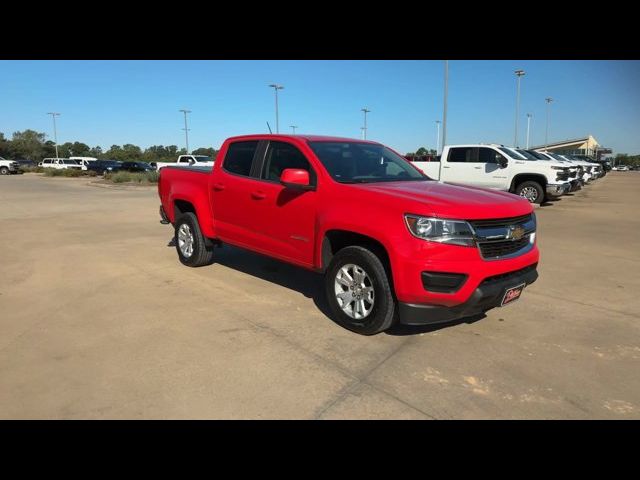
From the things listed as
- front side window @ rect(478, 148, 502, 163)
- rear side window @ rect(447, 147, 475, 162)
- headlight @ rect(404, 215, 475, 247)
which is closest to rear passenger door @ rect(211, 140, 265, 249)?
headlight @ rect(404, 215, 475, 247)

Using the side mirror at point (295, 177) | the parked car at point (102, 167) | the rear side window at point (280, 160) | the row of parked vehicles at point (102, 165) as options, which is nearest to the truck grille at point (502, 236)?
the side mirror at point (295, 177)

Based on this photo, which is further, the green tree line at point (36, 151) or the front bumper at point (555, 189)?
the green tree line at point (36, 151)

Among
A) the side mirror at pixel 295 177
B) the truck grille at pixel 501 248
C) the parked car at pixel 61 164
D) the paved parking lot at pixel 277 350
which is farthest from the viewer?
the parked car at pixel 61 164

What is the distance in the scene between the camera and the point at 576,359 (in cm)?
372

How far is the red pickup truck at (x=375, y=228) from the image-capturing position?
11.9ft

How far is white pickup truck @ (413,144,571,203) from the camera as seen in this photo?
47.6 ft

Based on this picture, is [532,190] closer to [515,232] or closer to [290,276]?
[290,276]

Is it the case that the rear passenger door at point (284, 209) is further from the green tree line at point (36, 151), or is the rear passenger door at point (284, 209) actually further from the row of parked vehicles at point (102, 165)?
the green tree line at point (36, 151)

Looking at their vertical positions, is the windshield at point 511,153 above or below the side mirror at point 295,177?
above

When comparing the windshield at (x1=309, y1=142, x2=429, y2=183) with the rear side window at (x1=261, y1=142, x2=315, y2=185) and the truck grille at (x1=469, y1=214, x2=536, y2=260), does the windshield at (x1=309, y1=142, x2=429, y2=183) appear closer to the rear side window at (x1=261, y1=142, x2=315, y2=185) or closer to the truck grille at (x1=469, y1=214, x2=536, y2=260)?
the rear side window at (x1=261, y1=142, x2=315, y2=185)

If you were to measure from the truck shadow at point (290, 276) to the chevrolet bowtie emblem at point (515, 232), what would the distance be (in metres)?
1.02
